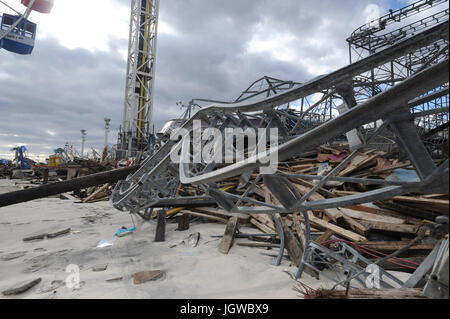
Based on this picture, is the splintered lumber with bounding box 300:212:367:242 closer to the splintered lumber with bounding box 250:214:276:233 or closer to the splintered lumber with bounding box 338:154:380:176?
the splintered lumber with bounding box 250:214:276:233

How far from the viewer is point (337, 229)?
574 centimetres

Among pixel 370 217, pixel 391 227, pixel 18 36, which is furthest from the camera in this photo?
pixel 18 36

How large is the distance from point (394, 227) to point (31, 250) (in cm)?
871

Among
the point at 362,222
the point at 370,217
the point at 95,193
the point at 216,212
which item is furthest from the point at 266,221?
the point at 95,193

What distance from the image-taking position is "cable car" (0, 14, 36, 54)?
18.3 meters

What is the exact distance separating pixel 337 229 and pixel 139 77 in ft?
97.4

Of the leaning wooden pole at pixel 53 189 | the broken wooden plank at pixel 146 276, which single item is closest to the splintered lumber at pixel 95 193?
the leaning wooden pole at pixel 53 189

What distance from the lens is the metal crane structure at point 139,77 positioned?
1124 inches

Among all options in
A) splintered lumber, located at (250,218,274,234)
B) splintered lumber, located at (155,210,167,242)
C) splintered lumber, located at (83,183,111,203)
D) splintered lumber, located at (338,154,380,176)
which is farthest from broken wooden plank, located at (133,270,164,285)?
splintered lumber, located at (83,183,111,203)

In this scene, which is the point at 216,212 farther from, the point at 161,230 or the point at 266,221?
the point at 161,230

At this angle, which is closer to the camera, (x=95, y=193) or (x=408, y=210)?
(x=408, y=210)

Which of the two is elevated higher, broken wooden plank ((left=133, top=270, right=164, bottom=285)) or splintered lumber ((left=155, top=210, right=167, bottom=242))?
splintered lumber ((left=155, top=210, right=167, bottom=242))

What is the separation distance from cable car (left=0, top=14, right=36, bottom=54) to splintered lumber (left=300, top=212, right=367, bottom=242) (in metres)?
25.6

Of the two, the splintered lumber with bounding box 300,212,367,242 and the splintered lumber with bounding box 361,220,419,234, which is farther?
the splintered lumber with bounding box 300,212,367,242
